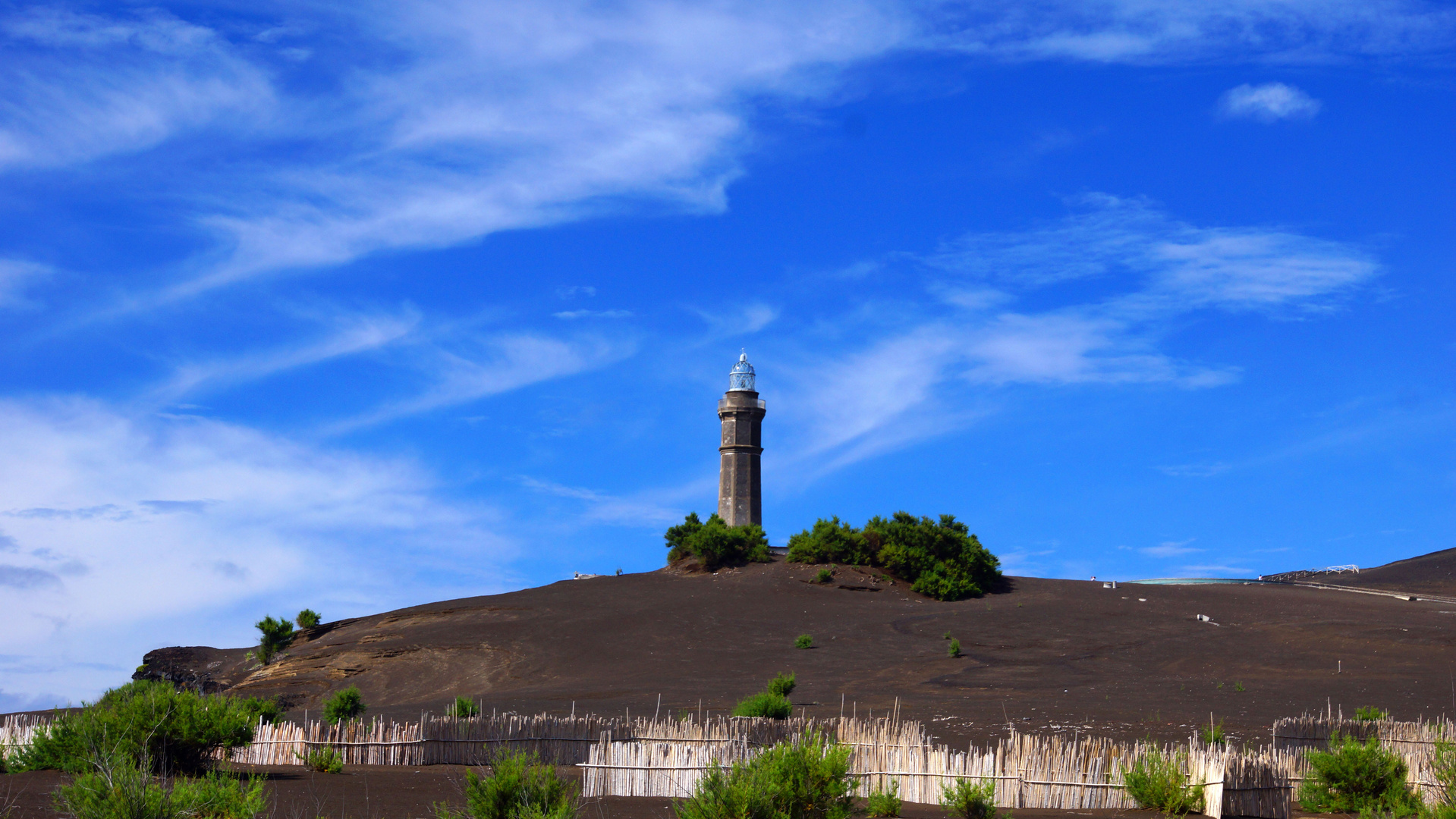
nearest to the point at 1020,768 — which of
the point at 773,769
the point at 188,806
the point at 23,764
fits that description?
the point at 773,769

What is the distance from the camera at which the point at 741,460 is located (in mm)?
57438

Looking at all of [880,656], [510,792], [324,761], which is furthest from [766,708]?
[880,656]

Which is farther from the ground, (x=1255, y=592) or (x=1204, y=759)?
(x=1255, y=592)

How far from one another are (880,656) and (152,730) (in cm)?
2525

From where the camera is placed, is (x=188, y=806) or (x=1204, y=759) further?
(x=1204, y=759)

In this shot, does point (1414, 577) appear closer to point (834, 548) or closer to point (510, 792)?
point (834, 548)

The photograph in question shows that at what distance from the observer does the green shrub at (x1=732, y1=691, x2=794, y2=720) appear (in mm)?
23938

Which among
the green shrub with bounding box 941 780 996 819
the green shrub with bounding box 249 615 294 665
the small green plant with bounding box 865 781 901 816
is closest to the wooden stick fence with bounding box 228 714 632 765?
the small green plant with bounding box 865 781 901 816

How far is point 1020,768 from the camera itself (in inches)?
638

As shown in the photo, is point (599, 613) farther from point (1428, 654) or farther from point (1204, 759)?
point (1204, 759)

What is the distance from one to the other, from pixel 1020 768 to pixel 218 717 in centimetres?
1062

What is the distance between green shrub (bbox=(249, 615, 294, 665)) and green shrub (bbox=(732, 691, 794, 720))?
26.3 meters

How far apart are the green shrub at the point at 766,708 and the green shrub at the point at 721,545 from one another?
90.9 ft

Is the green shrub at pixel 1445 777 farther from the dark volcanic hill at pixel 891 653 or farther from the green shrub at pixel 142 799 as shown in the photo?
the green shrub at pixel 142 799
